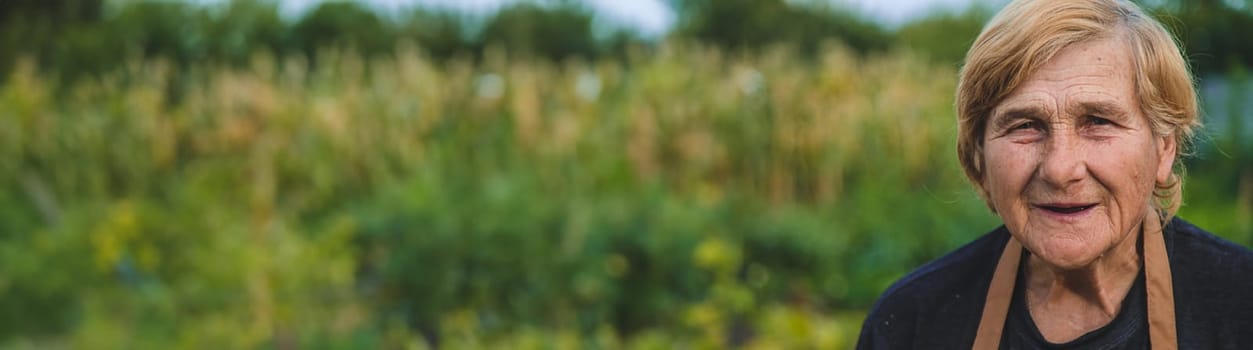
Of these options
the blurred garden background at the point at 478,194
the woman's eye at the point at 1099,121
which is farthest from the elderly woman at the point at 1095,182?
the blurred garden background at the point at 478,194

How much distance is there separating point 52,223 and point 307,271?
10.7 feet

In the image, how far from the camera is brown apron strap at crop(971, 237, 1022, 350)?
1.75m

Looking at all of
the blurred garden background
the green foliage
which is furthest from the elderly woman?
the green foliage

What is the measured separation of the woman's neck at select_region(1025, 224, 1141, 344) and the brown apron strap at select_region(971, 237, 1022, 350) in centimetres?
5

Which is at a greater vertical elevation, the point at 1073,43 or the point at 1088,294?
the point at 1073,43

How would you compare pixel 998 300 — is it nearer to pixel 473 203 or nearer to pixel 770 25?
pixel 473 203

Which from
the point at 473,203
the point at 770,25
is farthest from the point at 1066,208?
the point at 770,25

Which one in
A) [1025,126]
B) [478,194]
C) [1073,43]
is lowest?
[478,194]

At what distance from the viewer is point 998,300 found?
1775mm

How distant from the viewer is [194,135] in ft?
27.4

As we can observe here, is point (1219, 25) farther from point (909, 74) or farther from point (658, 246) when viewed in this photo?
point (658, 246)

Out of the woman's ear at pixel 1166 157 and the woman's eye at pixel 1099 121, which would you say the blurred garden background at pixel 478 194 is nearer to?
the woman's ear at pixel 1166 157

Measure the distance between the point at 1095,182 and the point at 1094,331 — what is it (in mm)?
226

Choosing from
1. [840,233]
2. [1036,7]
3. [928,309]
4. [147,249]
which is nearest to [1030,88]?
[1036,7]
